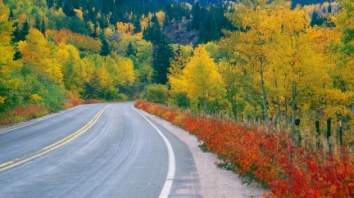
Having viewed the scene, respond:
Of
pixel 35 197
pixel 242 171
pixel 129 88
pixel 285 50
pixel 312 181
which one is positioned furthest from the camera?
pixel 129 88

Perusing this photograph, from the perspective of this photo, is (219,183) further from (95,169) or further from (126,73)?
(126,73)

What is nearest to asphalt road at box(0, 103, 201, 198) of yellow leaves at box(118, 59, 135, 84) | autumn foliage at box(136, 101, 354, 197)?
autumn foliage at box(136, 101, 354, 197)

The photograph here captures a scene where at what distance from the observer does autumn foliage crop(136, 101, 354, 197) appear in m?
4.74

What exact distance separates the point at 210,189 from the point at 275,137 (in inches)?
103

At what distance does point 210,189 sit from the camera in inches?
278

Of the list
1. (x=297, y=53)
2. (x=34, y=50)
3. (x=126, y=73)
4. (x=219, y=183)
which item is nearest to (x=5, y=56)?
(x=297, y=53)

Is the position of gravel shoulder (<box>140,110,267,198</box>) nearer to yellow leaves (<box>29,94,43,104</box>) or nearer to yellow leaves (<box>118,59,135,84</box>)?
yellow leaves (<box>29,94,43,104</box>)

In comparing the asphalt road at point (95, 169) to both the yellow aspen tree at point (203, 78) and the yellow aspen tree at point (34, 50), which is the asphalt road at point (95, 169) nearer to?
the yellow aspen tree at point (203, 78)

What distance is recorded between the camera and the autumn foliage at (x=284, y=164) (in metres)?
4.74

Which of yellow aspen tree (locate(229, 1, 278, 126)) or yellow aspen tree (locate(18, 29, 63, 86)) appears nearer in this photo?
yellow aspen tree (locate(229, 1, 278, 126))

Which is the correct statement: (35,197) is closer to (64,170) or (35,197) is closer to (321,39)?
(64,170)

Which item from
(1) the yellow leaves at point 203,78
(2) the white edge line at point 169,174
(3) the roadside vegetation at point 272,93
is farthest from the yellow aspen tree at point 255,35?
(1) the yellow leaves at point 203,78

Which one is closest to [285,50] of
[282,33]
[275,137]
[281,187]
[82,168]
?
[282,33]

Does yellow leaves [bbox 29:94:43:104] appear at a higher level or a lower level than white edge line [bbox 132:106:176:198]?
higher
